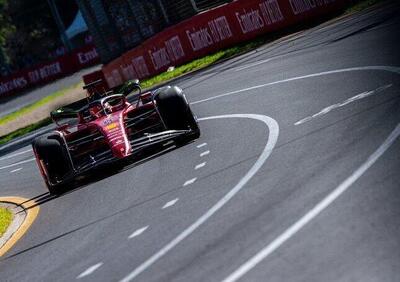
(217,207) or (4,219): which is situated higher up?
(4,219)

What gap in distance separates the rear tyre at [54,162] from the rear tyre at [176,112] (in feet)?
5.88

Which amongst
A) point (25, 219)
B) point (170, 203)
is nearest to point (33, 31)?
point (25, 219)

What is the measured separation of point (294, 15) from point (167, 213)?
694 inches

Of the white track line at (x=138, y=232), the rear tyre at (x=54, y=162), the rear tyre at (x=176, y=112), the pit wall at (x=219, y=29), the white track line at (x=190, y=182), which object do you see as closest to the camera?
the white track line at (x=138, y=232)

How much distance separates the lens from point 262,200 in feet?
24.7

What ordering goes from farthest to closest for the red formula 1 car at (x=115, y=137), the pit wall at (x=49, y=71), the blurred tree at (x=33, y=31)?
the blurred tree at (x=33, y=31), the pit wall at (x=49, y=71), the red formula 1 car at (x=115, y=137)

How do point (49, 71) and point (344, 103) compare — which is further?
point (49, 71)

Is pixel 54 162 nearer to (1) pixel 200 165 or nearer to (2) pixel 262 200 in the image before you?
(1) pixel 200 165

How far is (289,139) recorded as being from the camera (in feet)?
32.1

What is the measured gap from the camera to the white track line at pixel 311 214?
5.89 meters

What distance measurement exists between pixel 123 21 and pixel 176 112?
2851 centimetres

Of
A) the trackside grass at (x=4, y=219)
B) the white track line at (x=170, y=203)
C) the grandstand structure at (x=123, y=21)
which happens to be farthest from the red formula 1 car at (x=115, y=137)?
the grandstand structure at (x=123, y=21)

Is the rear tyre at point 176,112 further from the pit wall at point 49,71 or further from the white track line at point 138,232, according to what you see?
the pit wall at point 49,71

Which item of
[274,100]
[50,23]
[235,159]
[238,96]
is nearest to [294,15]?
[238,96]
